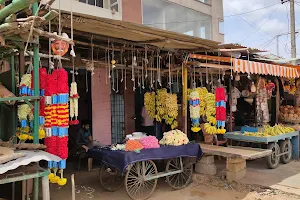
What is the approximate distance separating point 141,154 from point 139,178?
48 centimetres

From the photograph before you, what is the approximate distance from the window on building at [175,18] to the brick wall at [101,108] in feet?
16.6

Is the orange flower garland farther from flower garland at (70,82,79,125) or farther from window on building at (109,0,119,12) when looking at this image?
window on building at (109,0,119,12)

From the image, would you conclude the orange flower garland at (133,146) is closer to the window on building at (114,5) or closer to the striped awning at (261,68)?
the striped awning at (261,68)

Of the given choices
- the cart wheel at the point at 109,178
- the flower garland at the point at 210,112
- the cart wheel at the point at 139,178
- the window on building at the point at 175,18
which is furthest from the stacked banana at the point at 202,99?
the window on building at the point at 175,18

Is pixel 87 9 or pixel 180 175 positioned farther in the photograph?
pixel 87 9

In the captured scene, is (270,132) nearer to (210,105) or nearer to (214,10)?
(210,105)

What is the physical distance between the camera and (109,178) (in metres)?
6.29

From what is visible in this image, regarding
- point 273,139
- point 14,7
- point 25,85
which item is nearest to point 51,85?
point 25,85

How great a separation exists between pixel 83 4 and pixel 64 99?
6.61m

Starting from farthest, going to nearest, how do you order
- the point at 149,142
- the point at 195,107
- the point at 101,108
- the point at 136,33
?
the point at 101,108
the point at 195,107
the point at 149,142
the point at 136,33

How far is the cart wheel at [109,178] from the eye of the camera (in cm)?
598

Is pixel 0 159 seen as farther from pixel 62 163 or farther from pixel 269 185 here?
pixel 269 185

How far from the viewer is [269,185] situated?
629 cm

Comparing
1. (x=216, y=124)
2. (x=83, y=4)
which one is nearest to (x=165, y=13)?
(x=83, y=4)
